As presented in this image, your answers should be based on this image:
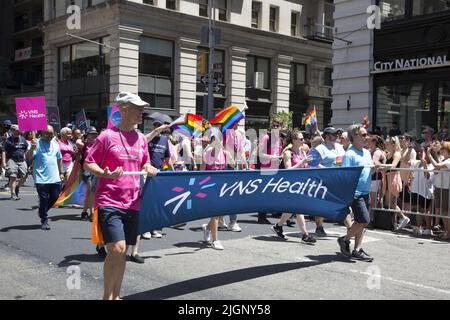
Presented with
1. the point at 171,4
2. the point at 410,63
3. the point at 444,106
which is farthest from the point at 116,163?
the point at 171,4

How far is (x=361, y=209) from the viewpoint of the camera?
7199 millimetres

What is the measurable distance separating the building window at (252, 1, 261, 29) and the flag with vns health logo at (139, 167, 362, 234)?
28.0 meters

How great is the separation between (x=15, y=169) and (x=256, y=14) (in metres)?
23.5

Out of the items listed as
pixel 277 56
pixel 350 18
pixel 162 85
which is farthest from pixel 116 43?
pixel 350 18

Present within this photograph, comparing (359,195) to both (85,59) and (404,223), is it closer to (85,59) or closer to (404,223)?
(404,223)

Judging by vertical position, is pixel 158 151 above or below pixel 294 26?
below

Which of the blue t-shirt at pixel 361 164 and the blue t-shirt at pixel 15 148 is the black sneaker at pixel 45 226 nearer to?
the blue t-shirt at pixel 361 164

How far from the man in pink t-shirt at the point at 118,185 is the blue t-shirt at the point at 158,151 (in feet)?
12.6

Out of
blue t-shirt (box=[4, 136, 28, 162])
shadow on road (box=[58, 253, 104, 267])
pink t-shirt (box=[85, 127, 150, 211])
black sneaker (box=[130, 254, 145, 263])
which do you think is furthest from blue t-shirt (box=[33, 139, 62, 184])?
blue t-shirt (box=[4, 136, 28, 162])

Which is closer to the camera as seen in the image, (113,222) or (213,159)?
(113,222)

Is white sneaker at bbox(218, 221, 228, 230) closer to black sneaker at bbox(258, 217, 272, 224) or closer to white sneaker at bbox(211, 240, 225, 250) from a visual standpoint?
black sneaker at bbox(258, 217, 272, 224)

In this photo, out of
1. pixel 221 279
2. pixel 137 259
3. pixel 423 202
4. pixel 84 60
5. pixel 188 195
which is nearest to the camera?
pixel 188 195

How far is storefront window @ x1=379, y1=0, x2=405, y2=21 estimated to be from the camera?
1659 cm

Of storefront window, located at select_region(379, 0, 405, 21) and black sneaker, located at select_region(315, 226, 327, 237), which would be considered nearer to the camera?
black sneaker, located at select_region(315, 226, 327, 237)
